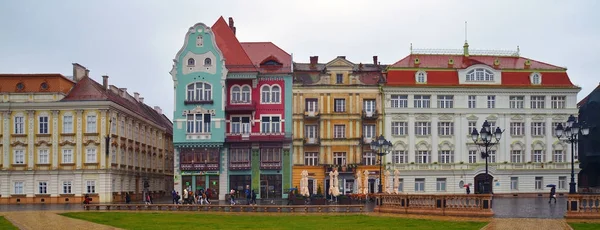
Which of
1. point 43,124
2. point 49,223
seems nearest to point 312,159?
point 43,124

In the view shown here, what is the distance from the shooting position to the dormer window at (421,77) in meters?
75.6

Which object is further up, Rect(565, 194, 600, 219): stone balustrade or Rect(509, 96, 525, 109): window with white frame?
Rect(509, 96, 525, 109): window with white frame

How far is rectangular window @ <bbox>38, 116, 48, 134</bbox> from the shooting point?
236 feet

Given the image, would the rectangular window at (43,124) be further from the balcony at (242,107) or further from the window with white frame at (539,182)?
the window with white frame at (539,182)

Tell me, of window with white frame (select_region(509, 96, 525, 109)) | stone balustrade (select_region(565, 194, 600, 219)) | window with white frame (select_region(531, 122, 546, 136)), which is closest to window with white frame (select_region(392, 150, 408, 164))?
window with white frame (select_region(509, 96, 525, 109))

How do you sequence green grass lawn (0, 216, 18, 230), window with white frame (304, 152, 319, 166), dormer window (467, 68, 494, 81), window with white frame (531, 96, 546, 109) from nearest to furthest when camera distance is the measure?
green grass lawn (0, 216, 18, 230) → window with white frame (304, 152, 319, 166) → dormer window (467, 68, 494, 81) → window with white frame (531, 96, 546, 109)

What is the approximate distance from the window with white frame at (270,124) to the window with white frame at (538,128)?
78.6 ft

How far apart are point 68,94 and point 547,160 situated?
44.6m

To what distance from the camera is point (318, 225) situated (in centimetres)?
3391

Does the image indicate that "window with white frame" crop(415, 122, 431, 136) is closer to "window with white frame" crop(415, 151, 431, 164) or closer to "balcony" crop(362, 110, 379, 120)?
"window with white frame" crop(415, 151, 431, 164)

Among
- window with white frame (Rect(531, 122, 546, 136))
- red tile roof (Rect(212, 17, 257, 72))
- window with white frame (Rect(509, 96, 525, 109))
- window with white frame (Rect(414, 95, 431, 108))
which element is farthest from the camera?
window with white frame (Rect(531, 122, 546, 136))

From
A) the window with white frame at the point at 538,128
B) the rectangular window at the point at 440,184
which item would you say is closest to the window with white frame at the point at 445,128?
the rectangular window at the point at 440,184

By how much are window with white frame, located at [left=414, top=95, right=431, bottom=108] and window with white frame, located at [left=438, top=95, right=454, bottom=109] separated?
1.03m

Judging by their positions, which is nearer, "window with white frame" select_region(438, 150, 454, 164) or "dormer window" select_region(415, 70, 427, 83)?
"dormer window" select_region(415, 70, 427, 83)
